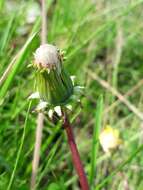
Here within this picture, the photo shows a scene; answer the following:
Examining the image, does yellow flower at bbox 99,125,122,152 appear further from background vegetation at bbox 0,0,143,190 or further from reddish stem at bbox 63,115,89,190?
reddish stem at bbox 63,115,89,190

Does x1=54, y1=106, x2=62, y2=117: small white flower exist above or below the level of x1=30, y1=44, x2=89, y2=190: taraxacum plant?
below

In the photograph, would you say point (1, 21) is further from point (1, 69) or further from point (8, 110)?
point (1, 69)

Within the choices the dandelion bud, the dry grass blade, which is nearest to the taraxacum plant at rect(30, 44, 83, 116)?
the dandelion bud

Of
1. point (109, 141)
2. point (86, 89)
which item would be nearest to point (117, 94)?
point (86, 89)

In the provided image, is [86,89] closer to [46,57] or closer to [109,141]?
[109,141]

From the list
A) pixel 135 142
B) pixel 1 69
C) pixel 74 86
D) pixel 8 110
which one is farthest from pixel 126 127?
pixel 74 86

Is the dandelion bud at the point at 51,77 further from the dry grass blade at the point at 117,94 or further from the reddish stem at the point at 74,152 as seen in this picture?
the dry grass blade at the point at 117,94

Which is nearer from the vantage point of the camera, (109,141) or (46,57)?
(46,57)
